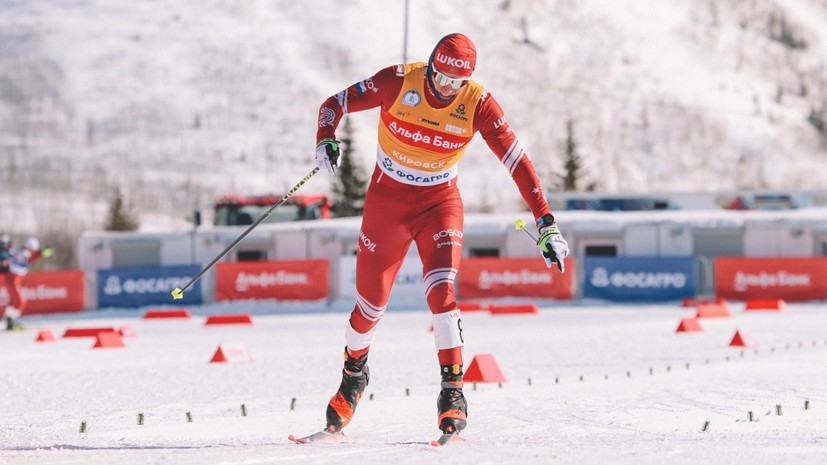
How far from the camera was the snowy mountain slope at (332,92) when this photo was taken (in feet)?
332

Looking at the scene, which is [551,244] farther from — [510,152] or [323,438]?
[323,438]

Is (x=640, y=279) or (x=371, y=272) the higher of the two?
(x=371, y=272)

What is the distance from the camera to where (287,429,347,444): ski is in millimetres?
6324

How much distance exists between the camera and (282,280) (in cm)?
3128

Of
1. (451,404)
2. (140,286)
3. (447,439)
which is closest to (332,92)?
(140,286)

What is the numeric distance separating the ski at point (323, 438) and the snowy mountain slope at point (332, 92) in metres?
84.5

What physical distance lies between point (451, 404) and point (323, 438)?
0.75 m

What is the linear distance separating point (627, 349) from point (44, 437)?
30.1ft

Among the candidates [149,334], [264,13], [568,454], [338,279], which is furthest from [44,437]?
[264,13]

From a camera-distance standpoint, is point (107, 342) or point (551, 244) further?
point (107, 342)

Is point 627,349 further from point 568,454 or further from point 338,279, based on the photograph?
point 338,279

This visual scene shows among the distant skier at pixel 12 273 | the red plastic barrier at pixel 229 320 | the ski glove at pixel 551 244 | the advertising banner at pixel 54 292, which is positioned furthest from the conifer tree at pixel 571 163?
the ski glove at pixel 551 244

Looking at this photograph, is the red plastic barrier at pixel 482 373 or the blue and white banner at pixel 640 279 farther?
the blue and white banner at pixel 640 279

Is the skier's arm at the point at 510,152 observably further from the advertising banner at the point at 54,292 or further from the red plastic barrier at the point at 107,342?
the advertising banner at the point at 54,292
